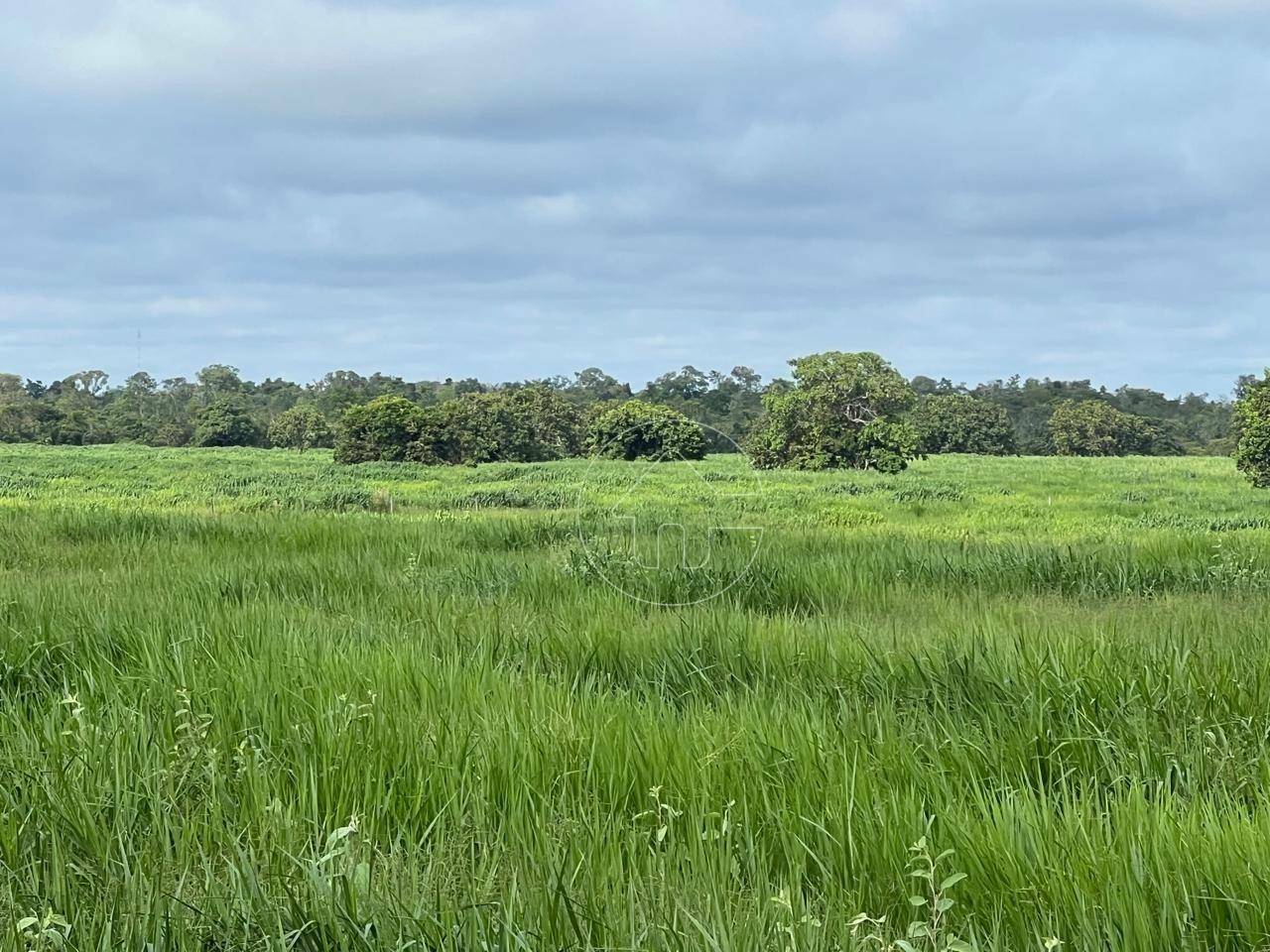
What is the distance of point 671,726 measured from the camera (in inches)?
119

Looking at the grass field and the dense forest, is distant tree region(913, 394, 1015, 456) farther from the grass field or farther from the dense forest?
the grass field

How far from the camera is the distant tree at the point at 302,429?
72.2 meters

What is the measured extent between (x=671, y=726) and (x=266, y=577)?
4175 mm

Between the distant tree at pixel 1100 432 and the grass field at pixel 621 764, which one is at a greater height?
the distant tree at pixel 1100 432

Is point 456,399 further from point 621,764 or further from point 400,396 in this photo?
point 621,764

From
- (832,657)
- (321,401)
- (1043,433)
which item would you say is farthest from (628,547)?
(321,401)

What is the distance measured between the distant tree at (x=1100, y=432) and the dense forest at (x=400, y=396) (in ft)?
1.91

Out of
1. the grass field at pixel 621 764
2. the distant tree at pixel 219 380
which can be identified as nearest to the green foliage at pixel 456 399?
the distant tree at pixel 219 380

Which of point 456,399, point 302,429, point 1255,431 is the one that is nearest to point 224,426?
point 302,429

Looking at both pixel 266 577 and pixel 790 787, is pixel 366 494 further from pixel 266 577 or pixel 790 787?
pixel 790 787

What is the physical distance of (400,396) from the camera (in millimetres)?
51719

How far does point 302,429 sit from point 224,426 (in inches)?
271

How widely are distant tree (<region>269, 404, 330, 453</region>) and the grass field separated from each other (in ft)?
227

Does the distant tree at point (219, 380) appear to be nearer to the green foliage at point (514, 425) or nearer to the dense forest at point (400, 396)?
the dense forest at point (400, 396)
